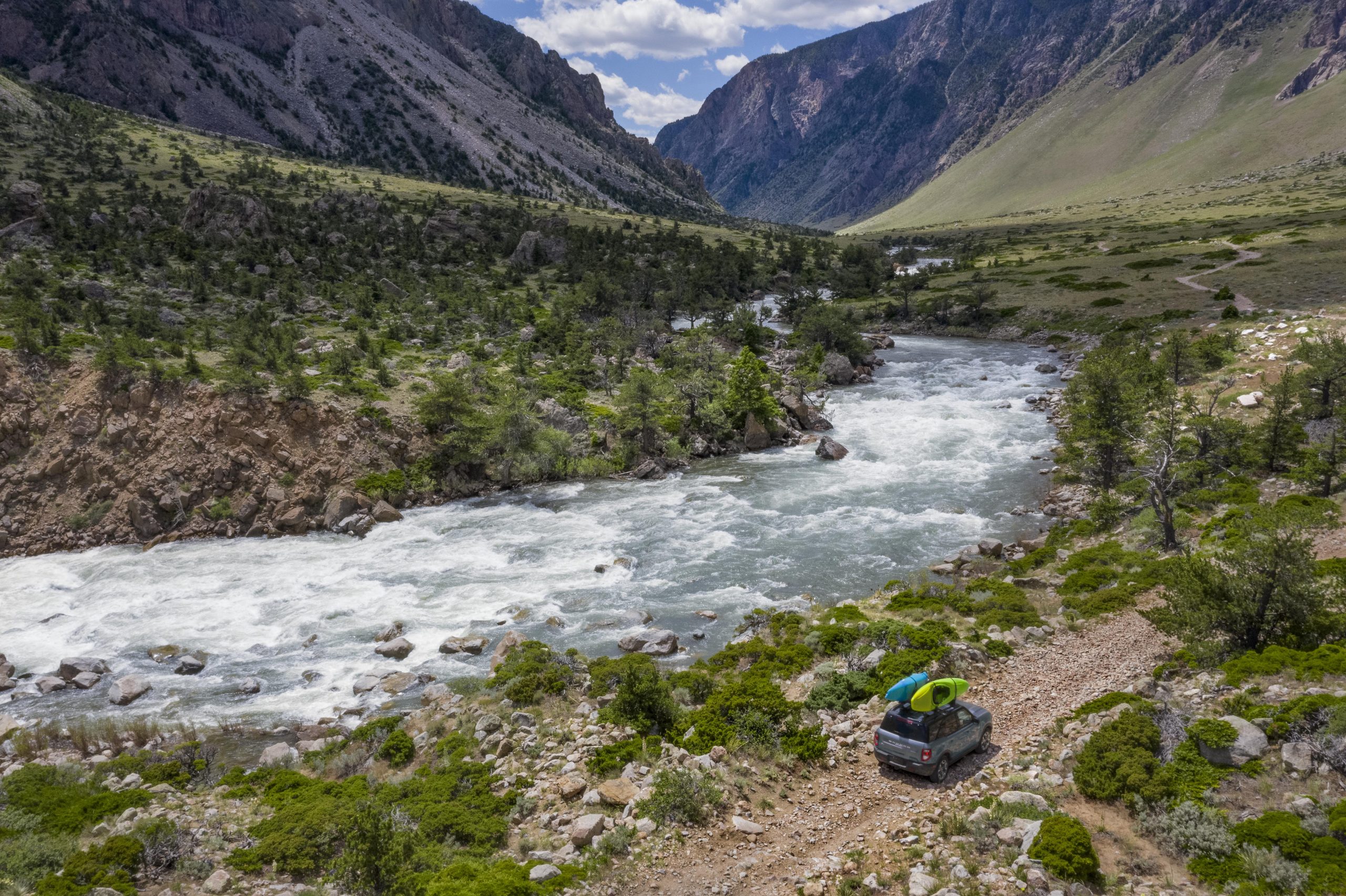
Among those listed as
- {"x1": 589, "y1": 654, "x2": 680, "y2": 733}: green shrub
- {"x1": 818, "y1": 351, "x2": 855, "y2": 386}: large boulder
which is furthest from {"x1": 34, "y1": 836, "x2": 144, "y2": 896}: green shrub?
{"x1": 818, "y1": 351, "x2": 855, "y2": 386}: large boulder

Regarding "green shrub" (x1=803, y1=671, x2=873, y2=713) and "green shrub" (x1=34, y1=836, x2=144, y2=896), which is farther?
"green shrub" (x1=803, y1=671, x2=873, y2=713)

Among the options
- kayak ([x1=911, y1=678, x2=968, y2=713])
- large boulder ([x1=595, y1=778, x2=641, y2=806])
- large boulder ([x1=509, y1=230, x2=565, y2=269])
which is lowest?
large boulder ([x1=595, y1=778, x2=641, y2=806])

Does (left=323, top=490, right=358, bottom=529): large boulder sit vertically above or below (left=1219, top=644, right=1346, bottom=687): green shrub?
above

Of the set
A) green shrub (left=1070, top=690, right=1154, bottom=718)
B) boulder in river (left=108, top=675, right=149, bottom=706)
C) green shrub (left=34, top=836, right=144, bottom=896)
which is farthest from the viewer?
boulder in river (left=108, top=675, right=149, bottom=706)

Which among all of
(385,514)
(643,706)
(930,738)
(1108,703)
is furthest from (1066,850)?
(385,514)

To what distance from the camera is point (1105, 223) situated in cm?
16112

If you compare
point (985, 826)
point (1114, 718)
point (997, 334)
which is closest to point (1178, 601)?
point (1114, 718)

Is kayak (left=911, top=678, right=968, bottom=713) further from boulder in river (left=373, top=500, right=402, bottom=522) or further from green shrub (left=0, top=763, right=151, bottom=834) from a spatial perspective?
boulder in river (left=373, top=500, right=402, bottom=522)

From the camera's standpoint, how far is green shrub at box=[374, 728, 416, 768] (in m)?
17.2

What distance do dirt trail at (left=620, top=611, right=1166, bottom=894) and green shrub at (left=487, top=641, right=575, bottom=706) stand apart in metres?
6.87

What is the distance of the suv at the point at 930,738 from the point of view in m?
15.0

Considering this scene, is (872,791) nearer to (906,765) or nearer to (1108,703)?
(906,765)

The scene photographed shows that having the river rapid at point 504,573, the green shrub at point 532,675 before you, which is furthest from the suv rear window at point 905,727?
the green shrub at point 532,675

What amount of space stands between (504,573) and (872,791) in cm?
1814
